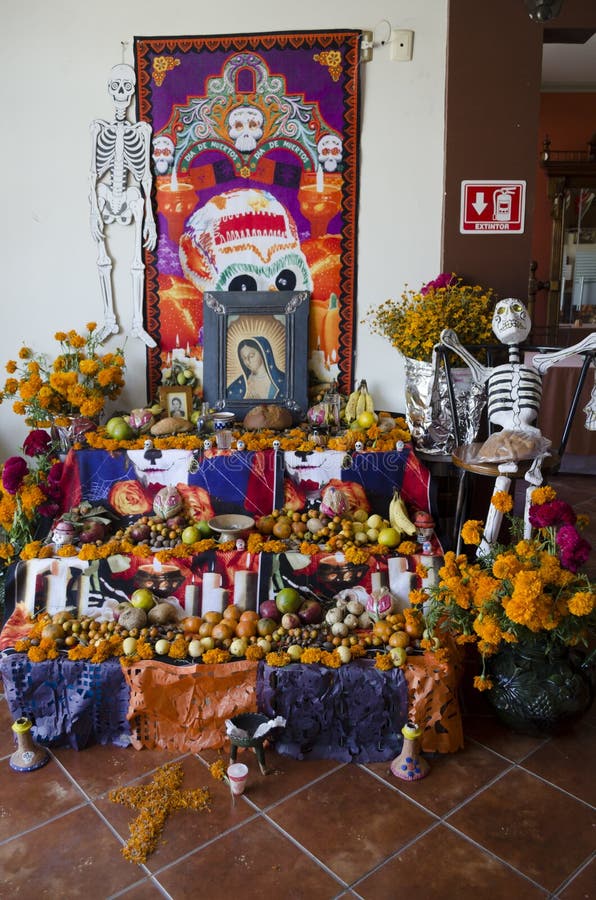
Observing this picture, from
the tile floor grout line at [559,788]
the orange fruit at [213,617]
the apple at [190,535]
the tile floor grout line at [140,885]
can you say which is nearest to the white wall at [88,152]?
the apple at [190,535]

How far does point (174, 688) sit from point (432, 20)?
3.71 m

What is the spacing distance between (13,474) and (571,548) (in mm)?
2612

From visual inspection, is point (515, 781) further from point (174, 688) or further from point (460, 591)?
point (174, 688)

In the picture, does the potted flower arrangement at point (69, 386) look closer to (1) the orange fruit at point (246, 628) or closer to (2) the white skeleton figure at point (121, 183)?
(2) the white skeleton figure at point (121, 183)

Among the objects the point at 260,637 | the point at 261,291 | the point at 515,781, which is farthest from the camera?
the point at 261,291

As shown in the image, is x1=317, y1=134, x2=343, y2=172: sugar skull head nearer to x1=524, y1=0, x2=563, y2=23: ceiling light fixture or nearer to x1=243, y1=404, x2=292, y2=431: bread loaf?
x1=524, y1=0, x2=563, y2=23: ceiling light fixture

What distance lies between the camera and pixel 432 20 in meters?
3.88

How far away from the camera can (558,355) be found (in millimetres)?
3133

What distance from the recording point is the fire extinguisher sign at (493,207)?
3.93 metres

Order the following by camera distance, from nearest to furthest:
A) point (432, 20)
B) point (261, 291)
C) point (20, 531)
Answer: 1. point (20, 531)
2. point (432, 20)
3. point (261, 291)

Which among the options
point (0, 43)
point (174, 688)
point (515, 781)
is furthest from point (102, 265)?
point (515, 781)

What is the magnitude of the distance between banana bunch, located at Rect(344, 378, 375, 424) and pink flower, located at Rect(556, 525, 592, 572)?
4.97 feet

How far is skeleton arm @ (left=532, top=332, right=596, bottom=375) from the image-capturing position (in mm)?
2967

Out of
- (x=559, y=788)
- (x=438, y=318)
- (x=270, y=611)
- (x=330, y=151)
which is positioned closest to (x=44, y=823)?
(x=270, y=611)
